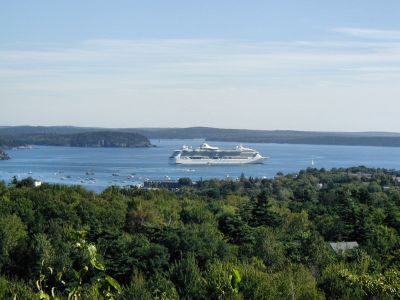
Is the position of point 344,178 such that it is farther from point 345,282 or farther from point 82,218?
point 345,282

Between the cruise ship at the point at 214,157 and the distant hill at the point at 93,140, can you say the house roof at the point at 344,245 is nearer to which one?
the cruise ship at the point at 214,157

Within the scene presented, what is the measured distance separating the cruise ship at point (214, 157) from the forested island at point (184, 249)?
44418mm

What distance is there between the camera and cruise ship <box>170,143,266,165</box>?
70.8m

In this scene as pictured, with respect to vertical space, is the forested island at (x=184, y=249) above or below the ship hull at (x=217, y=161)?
above

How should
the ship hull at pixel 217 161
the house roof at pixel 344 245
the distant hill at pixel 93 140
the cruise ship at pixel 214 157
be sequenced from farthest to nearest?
1. the distant hill at pixel 93 140
2. the cruise ship at pixel 214 157
3. the ship hull at pixel 217 161
4. the house roof at pixel 344 245

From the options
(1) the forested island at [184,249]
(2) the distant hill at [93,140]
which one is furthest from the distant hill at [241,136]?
(1) the forested island at [184,249]

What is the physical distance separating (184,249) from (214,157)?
59641 mm

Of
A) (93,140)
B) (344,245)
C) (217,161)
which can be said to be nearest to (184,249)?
(344,245)

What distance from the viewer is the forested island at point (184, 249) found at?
318 inches

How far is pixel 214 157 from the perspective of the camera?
7250 centimetres

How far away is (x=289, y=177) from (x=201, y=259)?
33.6 m

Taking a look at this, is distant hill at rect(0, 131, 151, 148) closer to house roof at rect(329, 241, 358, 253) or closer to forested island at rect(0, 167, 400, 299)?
forested island at rect(0, 167, 400, 299)

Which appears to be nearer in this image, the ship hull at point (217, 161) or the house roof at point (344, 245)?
the house roof at point (344, 245)

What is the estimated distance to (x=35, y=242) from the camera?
13359mm
